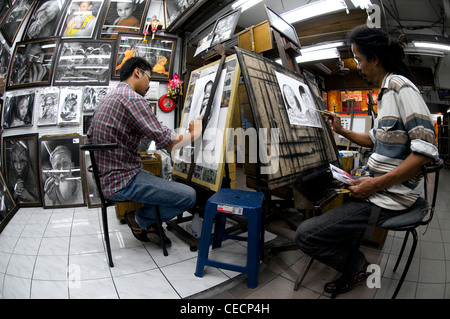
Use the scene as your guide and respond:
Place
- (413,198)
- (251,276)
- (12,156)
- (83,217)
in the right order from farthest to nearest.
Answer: (12,156) → (83,217) → (251,276) → (413,198)

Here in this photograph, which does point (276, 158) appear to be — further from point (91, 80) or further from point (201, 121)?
point (91, 80)

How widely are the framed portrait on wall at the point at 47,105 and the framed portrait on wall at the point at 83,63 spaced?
18 cm

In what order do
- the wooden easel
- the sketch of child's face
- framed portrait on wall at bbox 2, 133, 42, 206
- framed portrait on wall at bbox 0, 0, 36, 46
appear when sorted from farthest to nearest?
the sketch of child's face
framed portrait on wall at bbox 2, 133, 42, 206
framed portrait on wall at bbox 0, 0, 36, 46
the wooden easel

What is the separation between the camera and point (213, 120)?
1661mm

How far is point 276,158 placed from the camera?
140cm

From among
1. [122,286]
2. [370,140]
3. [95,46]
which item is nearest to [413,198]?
[370,140]

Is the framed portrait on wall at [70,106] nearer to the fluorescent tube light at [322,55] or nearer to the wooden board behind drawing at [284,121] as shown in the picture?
the wooden board behind drawing at [284,121]

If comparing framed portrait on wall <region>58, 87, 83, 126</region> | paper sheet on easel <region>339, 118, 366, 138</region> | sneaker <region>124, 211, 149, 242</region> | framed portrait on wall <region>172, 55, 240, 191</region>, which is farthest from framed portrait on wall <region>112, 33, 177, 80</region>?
paper sheet on easel <region>339, 118, 366, 138</region>

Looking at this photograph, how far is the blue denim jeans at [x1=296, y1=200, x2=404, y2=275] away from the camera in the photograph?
1.11 metres

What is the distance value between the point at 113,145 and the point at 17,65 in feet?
9.84

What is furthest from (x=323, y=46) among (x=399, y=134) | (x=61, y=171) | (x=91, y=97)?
(x=61, y=171)

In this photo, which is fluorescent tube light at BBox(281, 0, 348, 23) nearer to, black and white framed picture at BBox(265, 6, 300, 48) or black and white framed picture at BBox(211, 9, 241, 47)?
black and white framed picture at BBox(265, 6, 300, 48)

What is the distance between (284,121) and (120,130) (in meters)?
1.31

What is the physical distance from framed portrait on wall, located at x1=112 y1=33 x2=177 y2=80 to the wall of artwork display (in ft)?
0.05
